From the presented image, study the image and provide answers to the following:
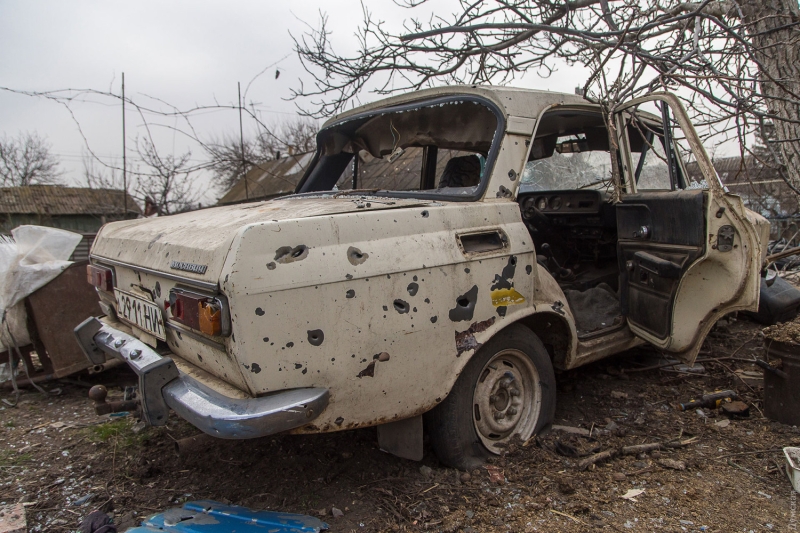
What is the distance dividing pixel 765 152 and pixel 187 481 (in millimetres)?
6059

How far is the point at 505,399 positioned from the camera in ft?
9.17

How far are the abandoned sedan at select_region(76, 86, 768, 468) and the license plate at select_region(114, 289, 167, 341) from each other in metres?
0.02

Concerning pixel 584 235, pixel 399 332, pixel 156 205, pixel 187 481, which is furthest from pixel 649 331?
pixel 156 205

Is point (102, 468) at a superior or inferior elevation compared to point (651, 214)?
inferior

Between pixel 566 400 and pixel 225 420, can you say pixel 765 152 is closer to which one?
pixel 566 400

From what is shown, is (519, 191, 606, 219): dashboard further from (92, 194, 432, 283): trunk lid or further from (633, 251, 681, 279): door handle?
(92, 194, 432, 283): trunk lid

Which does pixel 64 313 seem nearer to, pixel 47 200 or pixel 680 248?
pixel 680 248

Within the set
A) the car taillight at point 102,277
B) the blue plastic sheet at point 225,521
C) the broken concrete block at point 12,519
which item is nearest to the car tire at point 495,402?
the blue plastic sheet at point 225,521

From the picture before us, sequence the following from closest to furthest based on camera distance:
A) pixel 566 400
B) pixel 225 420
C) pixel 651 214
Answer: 1. pixel 225 420
2. pixel 651 214
3. pixel 566 400

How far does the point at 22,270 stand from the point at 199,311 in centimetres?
293

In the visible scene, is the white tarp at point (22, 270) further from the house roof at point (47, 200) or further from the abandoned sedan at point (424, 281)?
the house roof at point (47, 200)

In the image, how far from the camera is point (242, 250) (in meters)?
1.91

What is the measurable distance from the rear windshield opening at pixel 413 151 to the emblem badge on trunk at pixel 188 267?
1208mm

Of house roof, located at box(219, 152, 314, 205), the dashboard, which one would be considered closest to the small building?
house roof, located at box(219, 152, 314, 205)
